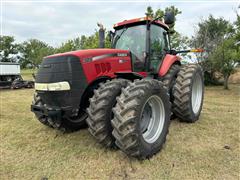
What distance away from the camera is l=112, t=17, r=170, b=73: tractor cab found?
4.05 m

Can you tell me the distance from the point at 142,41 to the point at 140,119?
1.91 meters

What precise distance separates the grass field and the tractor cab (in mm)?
1456

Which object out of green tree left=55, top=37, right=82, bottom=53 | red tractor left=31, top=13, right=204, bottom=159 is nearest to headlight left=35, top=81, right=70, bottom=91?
red tractor left=31, top=13, right=204, bottom=159

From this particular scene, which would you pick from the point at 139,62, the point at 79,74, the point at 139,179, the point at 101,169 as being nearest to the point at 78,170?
the point at 101,169

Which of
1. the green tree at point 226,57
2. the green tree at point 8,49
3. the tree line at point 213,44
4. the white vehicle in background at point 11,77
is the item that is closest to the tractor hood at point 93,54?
the tree line at point 213,44

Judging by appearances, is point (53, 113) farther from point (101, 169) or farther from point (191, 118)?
point (191, 118)

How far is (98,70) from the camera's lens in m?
3.29

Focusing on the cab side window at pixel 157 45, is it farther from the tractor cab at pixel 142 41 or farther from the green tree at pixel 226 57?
the green tree at pixel 226 57

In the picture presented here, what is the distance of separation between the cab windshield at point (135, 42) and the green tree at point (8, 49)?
43.5 m

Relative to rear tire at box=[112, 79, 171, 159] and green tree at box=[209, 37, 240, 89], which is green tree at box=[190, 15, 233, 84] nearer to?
green tree at box=[209, 37, 240, 89]

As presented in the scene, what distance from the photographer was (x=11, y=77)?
1457cm

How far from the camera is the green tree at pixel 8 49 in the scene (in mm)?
40906

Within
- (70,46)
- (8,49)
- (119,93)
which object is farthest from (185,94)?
(8,49)

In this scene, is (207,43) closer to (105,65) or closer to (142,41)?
(142,41)
